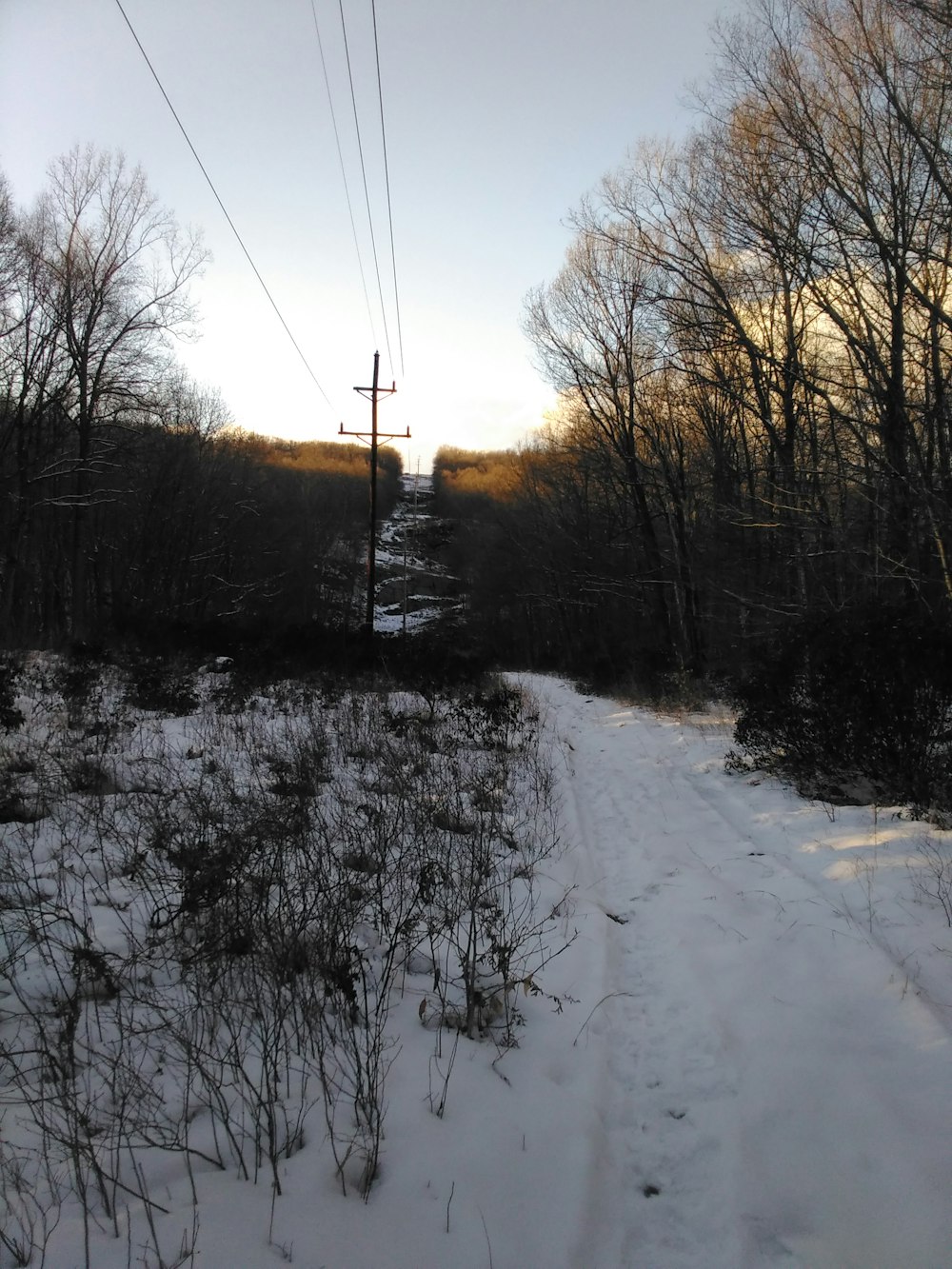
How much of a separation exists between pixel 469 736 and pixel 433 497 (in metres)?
79.7

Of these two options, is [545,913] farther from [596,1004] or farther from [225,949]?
[225,949]

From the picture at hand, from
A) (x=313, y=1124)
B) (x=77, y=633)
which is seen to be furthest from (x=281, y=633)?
(x=313, y=1124)

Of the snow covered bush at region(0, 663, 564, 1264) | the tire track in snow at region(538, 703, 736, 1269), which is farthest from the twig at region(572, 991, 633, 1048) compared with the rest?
the snow covered bush at region(0, 663, 564, 1264)

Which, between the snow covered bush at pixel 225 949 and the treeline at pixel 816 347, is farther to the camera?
the treeline at pixel 816 347

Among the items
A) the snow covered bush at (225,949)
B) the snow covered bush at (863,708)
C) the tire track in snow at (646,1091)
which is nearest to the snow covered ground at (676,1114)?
the tire track in snow at (646,1091)

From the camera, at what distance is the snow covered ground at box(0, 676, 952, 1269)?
6.07 ft

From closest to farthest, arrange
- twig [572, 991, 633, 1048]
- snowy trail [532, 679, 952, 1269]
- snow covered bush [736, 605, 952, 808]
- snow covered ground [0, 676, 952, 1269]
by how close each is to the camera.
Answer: snow covered ground [0, 676, 952, 1269]
snowy trail [532, 679, 952, 1269]
twig [572, 991, 633, 1048]
snow covered bush [736, 605, 952, 808]

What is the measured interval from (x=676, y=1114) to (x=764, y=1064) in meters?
0.48

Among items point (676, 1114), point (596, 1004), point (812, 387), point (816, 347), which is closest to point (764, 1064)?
point (676, 1114)

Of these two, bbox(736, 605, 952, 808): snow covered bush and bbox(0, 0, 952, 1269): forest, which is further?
bbox(736, 605, 952, 808): snow covered bush

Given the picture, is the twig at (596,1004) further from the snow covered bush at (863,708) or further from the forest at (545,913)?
the snow covered bush at (863,708)

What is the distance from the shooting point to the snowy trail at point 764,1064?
1.96 metres

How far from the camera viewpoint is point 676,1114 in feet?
8.09

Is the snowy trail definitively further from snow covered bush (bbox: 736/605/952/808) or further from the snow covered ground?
snow covered bush (bbox: 736/605/952/808)
